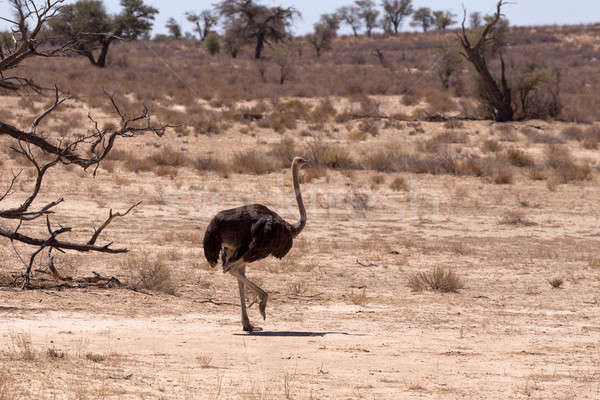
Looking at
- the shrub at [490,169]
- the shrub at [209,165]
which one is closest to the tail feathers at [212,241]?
the shrub at [209,165]

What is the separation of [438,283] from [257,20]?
50.9 metres

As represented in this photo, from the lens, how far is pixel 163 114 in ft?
95.2

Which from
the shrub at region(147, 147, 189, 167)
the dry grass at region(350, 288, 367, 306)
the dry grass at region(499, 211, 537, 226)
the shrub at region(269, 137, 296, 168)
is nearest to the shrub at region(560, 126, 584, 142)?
the shrub at region(269, 137, 296, 168)

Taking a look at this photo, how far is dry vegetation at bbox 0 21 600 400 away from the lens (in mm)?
6508

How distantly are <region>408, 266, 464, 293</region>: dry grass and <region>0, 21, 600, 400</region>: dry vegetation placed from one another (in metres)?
0.03

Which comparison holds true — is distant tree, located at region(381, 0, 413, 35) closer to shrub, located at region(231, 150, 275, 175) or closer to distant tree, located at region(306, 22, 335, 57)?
distant tree, located at region(306, 22, 335, 57)

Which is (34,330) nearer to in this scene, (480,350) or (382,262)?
(480,350)

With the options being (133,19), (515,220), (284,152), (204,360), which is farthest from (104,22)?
(204,360)

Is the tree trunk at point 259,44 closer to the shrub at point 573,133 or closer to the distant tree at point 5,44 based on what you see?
the shrub at point 573,133

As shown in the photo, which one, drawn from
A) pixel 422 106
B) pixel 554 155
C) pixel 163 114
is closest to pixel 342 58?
pixel 422 106

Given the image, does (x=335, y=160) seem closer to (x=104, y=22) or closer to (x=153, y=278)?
(x=153, y=278)

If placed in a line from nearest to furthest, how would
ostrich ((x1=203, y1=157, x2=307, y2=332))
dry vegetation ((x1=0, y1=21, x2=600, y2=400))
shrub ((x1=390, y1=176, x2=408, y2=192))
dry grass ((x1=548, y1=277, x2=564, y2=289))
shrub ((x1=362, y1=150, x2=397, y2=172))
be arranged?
dry vegetation ((x1=0, y1=21, x2=600, y2=400)) → ostrich ((x1=203, y1=157, x2=307, y2=332)) → dry grass ((x1=548, y1=277, x2=564, y2=289)) → shrub ((x1=390, y1=176, x2=408, y2=192)) → shrub ((x1=362, y1=150, x2=397, y2=172))

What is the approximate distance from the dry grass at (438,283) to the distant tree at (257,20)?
164ft

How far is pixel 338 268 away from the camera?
12.0 meters
